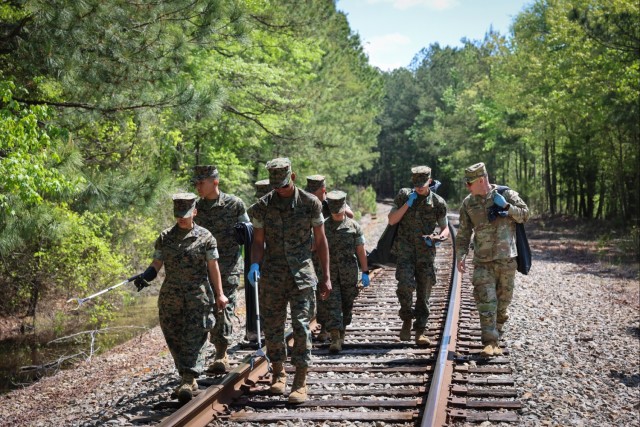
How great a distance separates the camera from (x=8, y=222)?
8719 mm

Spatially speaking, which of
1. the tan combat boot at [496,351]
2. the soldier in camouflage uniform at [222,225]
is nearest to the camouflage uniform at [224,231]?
the soldier in camouflage uniform at [222,225]

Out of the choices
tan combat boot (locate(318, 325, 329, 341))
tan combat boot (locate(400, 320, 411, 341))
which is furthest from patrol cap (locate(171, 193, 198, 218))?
tan combat boot (locate(400, 320, 411, 341))

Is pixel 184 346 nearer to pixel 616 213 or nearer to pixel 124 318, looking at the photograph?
pixel 124 318

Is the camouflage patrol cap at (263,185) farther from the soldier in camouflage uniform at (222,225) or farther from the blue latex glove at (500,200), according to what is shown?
the blue latex glove at (500,200)

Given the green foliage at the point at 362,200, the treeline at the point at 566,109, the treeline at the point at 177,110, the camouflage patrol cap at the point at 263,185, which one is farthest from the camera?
the green foliage at the point at 362,200

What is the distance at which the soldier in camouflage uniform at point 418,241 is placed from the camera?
7.92 m

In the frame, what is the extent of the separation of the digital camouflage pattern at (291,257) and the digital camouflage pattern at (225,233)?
1.21 meters

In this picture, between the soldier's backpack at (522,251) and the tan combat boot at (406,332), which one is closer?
the soldier's backpack at (522,251)

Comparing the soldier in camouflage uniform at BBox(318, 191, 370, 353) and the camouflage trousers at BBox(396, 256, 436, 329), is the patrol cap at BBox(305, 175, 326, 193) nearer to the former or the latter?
the soldier in camouflage uniform at BBox(318, 191, 370, 353)

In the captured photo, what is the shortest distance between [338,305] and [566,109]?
22230mm

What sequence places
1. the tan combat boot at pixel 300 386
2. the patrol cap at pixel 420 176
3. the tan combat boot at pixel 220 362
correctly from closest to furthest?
the tan combat boot at pixel 300 386, the tan combat boot at pixel 220 362, the patrol cap at pixel 420 176

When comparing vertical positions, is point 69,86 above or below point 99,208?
above

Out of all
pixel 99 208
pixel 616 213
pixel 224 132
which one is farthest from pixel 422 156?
pixel 99 208

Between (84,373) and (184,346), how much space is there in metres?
4.46
